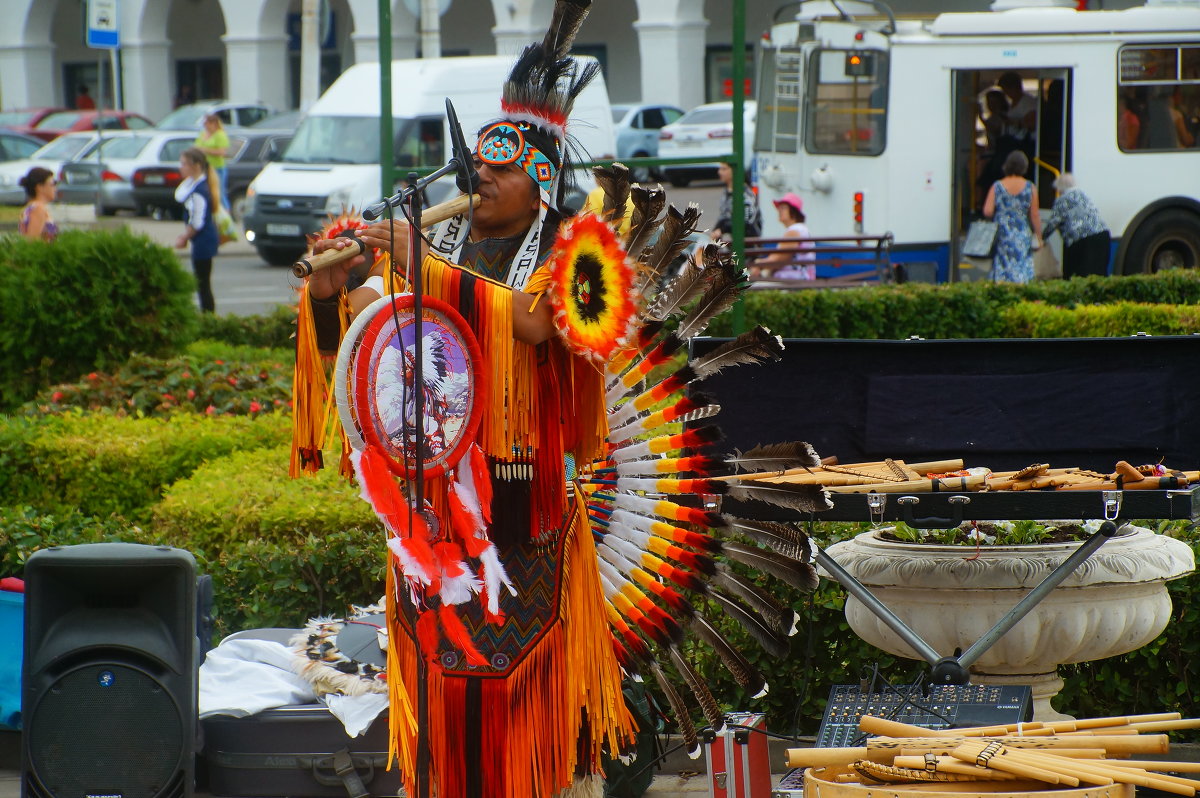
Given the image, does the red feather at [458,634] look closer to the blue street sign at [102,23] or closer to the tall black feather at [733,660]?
the tall black feather at [733,660]

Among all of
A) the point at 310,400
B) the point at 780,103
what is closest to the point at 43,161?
the point at 780,103

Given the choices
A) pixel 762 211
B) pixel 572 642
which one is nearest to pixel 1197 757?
pixel 572 642

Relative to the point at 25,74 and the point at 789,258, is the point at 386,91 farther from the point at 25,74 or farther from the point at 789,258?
the point at 25,74

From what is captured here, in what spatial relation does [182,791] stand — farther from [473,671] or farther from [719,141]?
[719,141]

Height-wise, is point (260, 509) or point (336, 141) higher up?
point (336, 141)

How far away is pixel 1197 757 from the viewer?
189 inches

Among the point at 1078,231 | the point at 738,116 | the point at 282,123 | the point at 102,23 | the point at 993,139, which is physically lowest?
the point at 1078,231

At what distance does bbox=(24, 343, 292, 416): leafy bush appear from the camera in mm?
7816

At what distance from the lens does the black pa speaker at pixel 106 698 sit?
3830 mm

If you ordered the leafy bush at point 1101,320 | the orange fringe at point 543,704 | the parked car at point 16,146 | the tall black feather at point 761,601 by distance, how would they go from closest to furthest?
the orange fringe at point 543,704 < the tall black feather at point 761,601 < the leafy bush at point 1101,320 < the parked car at point 16,146

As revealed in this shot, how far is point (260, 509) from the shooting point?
17.9 ft

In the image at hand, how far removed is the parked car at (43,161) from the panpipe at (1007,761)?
80.4 feet

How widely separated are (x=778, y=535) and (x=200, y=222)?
10.9m

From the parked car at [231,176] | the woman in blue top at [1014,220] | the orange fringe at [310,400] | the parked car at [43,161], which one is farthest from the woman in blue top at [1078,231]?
the parked car at [43,161]
